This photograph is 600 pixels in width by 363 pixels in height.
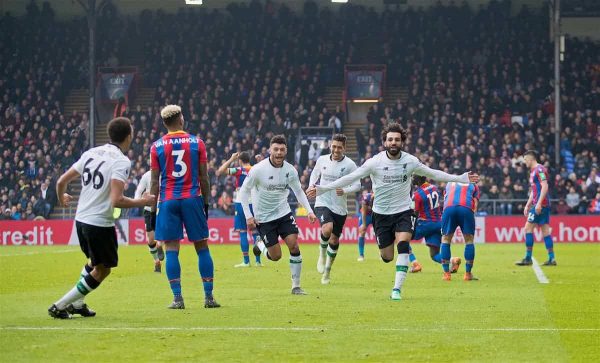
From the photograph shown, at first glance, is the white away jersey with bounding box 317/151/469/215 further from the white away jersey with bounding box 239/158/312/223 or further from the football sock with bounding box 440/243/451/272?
the football sock with bounding box 440/243/451/272

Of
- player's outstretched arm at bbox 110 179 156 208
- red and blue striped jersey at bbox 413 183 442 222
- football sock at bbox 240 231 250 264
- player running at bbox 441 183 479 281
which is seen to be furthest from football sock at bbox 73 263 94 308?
football sock at bbox 240 231 250 264

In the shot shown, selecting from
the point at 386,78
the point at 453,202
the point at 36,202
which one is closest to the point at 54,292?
the point at 453,202

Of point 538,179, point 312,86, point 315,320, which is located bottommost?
point 315,320

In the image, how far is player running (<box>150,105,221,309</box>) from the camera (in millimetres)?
12672

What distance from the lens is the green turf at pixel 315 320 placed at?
9133 millimetres

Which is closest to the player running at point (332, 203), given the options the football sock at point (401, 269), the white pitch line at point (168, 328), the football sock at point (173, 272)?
the football sock at point (401, 269)

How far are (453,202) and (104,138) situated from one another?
30983mm

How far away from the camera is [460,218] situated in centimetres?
1858

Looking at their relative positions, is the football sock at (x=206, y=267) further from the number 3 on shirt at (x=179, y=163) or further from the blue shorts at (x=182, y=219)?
the number 3 on shirt at (x=179, y=163)

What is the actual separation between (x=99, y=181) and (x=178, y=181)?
1.50 meters

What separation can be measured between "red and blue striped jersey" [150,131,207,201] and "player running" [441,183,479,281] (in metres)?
6.81

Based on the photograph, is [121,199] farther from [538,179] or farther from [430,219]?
[538,179]

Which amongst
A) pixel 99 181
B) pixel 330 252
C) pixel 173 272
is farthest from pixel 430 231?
pixel 99 181

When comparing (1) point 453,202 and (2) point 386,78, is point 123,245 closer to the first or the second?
(2) point 386,78
